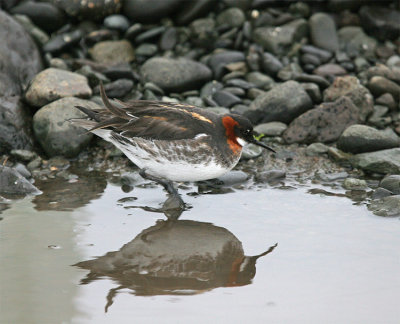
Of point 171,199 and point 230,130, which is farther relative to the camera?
point 171,199

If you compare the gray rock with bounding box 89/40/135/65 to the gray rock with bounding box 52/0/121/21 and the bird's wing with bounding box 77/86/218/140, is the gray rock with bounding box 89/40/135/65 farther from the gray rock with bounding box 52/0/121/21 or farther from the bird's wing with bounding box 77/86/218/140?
the bird's wing with bounding box 77/86/218/140

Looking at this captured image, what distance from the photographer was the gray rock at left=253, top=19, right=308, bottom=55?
12797mm

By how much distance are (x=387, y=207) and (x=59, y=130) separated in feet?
17.0

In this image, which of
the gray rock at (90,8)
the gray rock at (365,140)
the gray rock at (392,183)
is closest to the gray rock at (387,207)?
the gray rock at (392,183)

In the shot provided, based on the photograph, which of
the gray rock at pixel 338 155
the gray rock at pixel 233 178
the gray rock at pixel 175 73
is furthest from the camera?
the gray rock at pixel 175 73

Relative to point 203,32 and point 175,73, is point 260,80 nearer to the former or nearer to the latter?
point 175,73

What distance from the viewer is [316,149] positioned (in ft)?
33.2

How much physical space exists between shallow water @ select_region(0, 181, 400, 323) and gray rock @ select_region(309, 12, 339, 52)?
4737 millimetres

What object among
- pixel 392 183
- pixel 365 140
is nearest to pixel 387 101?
pixel 365 140

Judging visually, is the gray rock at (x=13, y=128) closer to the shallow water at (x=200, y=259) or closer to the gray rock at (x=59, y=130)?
the gray rock at (x=59, y=130)

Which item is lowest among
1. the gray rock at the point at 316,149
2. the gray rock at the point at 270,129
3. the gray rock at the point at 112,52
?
the gray rock at the point at 316,149

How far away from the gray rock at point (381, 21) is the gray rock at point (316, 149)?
4100 millimetres

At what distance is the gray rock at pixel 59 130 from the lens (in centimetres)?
998

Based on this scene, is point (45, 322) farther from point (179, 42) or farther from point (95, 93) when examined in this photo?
point (179, 42)
